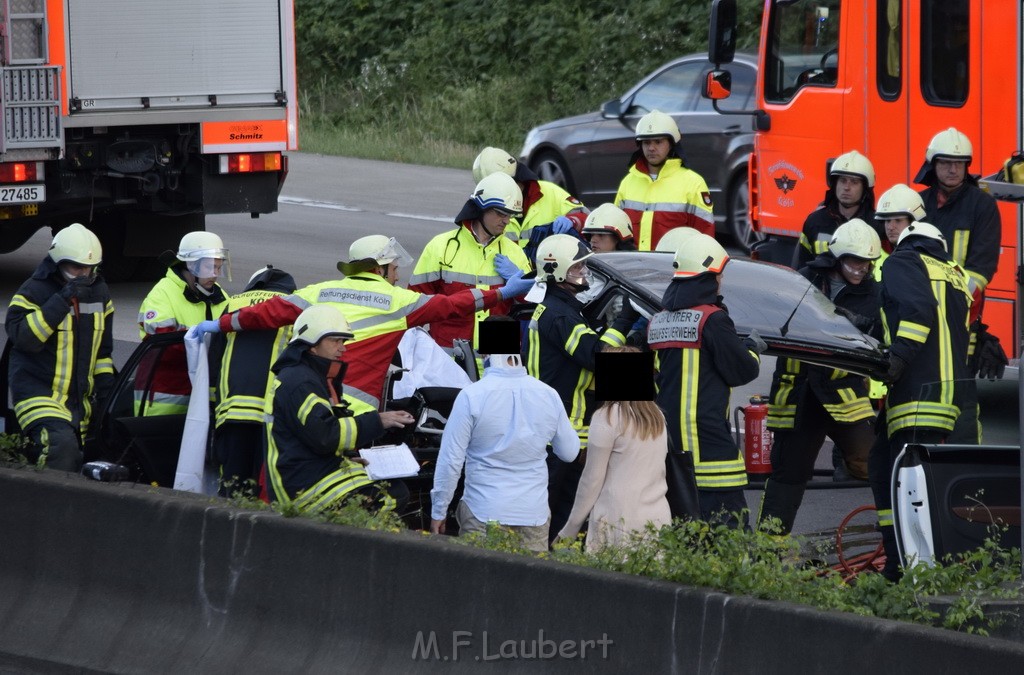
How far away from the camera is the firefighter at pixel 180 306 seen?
8.00 metres

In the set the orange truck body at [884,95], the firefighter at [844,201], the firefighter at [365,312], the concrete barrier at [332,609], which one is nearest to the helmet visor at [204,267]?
the firefighter at [365,312]

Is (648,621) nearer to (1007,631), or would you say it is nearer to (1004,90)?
(1007,631)

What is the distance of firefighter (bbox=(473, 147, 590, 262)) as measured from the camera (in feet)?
33.3

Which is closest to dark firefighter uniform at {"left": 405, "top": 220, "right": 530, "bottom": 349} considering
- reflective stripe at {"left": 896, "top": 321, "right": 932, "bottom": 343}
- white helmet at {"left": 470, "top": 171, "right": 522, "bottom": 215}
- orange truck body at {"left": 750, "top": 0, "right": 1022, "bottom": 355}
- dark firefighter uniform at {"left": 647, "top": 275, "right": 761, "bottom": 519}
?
white helmet at {"left": 470, "top": 171, "right": 522, "bottom": 215}

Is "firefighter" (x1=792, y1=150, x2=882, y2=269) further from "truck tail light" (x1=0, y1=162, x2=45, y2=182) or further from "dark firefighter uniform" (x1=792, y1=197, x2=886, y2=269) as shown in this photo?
"truck tail light" (x1=0, y1=162, x2=45, y2=182)

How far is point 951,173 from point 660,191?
1.82 metres

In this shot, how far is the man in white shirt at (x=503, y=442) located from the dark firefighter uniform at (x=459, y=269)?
7.82ft

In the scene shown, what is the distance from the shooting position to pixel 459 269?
9211 millimetres

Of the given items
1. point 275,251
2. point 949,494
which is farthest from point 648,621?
point 275,251

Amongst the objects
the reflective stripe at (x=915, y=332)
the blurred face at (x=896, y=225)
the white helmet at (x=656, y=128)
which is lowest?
the reflective stripe at (x=915, y=332)

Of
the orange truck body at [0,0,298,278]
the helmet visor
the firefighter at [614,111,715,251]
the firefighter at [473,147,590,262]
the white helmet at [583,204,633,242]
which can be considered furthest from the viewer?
the orange truck body at [0,0,298,278]

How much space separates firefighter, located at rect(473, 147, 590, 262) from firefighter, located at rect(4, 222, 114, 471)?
9.01ft

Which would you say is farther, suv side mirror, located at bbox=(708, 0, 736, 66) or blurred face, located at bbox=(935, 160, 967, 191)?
suv side mirror, located at bbox=(708, 0, 736, 66)

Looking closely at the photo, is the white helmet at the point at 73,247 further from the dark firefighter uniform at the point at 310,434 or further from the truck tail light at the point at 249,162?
the truck tail light at the point at 249,162
